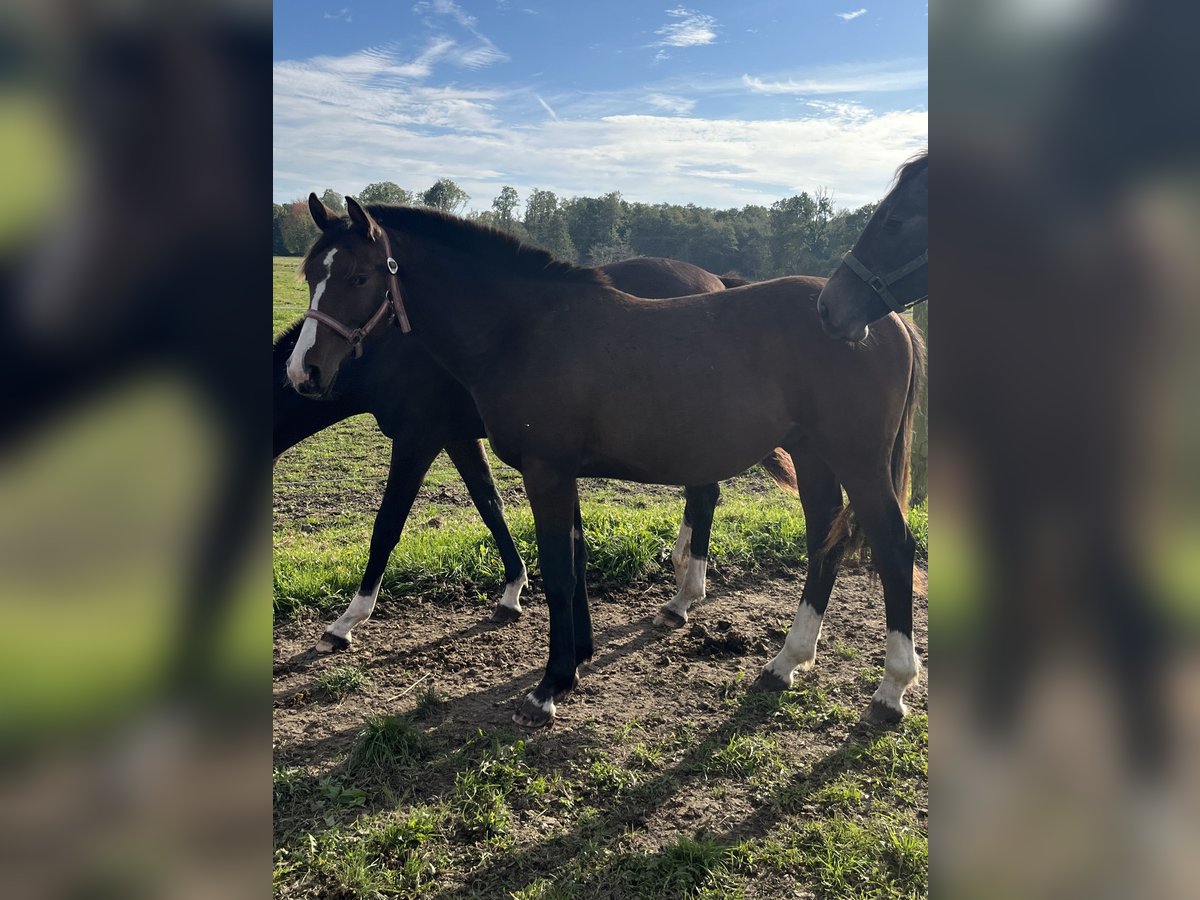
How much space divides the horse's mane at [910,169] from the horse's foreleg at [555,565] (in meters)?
2.05

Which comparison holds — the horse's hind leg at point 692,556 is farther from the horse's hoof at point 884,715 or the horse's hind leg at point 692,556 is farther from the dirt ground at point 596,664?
the horse's hoof at point 884,715

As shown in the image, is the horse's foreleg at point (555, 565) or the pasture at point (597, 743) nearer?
the pasture at point (597, 743)

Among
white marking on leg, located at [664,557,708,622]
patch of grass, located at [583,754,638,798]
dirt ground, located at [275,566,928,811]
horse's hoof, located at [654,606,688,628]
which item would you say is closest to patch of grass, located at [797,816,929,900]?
dirt ground, located at [275,566,928,811]

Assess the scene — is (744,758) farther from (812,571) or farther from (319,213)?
(319,213)

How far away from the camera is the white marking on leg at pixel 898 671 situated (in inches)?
148

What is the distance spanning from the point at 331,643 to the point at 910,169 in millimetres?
4019

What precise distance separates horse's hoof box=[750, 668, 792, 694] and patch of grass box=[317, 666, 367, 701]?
214cm

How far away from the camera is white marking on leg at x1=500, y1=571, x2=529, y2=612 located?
5.08 m

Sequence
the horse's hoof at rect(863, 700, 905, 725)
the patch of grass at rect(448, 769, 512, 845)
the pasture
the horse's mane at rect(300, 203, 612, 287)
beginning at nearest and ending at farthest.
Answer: the pasture
the patch of grass at rect(448, 769, 512, 845)
the horse's hoof at rect(863, 700, 905, 725)
the horse's mane at rect(300, 203, 612, 287)
